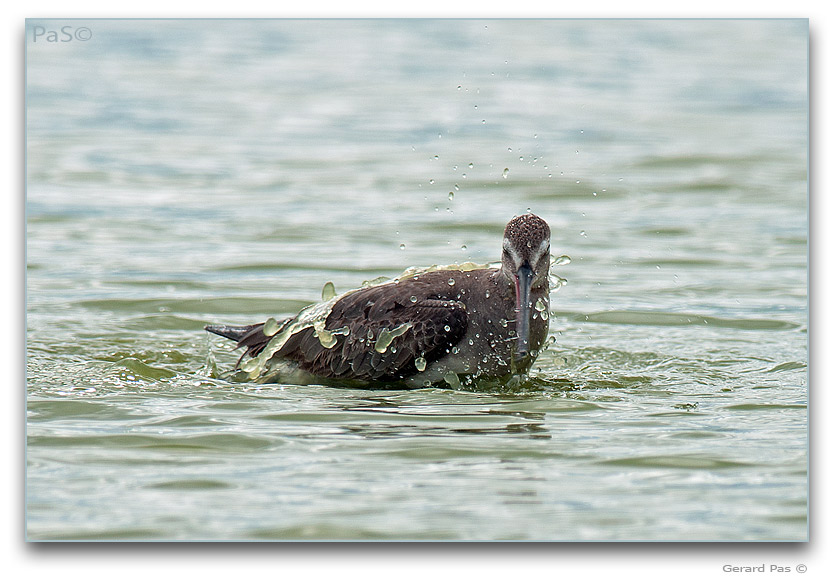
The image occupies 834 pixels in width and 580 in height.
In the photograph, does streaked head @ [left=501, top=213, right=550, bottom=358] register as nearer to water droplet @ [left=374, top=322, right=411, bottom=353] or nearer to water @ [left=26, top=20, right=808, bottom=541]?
water @ [left=26, top=20, right=808, bottom=541]

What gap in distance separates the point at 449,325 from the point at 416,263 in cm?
428

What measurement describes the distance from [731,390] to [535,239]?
68.6 inches

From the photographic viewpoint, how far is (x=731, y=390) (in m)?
8.64

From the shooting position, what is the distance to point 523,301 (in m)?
8.27

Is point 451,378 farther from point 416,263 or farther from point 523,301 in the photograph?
point 416,263

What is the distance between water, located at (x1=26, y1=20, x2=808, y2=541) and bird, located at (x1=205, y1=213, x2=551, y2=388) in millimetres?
166

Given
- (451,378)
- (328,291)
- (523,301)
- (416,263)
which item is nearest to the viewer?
(523,301)

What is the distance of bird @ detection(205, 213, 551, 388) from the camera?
8328mm

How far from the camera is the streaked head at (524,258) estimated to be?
827 cm

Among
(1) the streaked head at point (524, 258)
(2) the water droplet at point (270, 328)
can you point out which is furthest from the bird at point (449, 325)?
(2) the water droplet at point (270, 328)

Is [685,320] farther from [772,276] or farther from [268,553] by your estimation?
[268,553]

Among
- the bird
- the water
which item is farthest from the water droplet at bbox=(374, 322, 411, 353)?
the water

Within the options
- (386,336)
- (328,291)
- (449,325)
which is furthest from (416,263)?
(449,325)

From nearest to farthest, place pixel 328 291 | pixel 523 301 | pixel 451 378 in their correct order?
pixel 523 301, pixel 451 378, pixel 328 291
